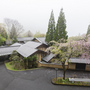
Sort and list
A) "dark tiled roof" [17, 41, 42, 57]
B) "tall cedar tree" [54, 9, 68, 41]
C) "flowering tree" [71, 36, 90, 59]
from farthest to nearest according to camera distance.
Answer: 1. "tall cedar tree" [54, 9, 68, 41]
2. "dark tiled roof" [17, 41, 42, 57]
3. "flowering tree" [71, 36, 90, 59]

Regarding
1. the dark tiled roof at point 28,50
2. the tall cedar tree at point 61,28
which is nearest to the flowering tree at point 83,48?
the dark tiled roof at point 28,50

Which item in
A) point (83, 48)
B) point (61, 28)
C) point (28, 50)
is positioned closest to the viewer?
point (83, 48)

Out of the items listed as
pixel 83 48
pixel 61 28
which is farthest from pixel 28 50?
pixel 61 28

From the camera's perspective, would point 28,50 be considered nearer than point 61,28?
Yes

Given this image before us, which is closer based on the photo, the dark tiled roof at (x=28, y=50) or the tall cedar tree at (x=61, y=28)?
the dark tiled roof at (x=28, y=50)

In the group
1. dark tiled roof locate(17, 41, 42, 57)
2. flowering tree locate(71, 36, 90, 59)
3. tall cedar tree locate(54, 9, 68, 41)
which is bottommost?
dark tiled roof locate(17, 41, 42, 57)

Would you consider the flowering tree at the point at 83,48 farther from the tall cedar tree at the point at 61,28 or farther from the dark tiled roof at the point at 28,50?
the tall cedar tree at the point at 61,28

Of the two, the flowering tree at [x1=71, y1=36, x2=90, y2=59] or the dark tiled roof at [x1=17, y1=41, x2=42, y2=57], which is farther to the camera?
the dark tiled roof at [x1=17, y1=41, x2=42, y2=57]

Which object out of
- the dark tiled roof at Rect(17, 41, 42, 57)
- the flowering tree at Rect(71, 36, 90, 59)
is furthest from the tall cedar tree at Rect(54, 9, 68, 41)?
the flowering tree at Rect(71, 36, 90, 59)

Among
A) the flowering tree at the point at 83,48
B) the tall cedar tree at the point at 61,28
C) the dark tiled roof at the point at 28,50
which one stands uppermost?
the tall cedar tree at the point at 61,28

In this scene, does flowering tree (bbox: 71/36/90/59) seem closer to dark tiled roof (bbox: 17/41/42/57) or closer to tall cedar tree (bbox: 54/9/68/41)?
dark tiled roof (bbox: 17/41/42/57)

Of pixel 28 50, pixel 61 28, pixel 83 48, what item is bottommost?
pixel 28 50

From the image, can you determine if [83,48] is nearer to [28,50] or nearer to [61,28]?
[28,50]

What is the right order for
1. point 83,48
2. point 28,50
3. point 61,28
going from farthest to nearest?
point 61,28
point 28,50
point 83,48
